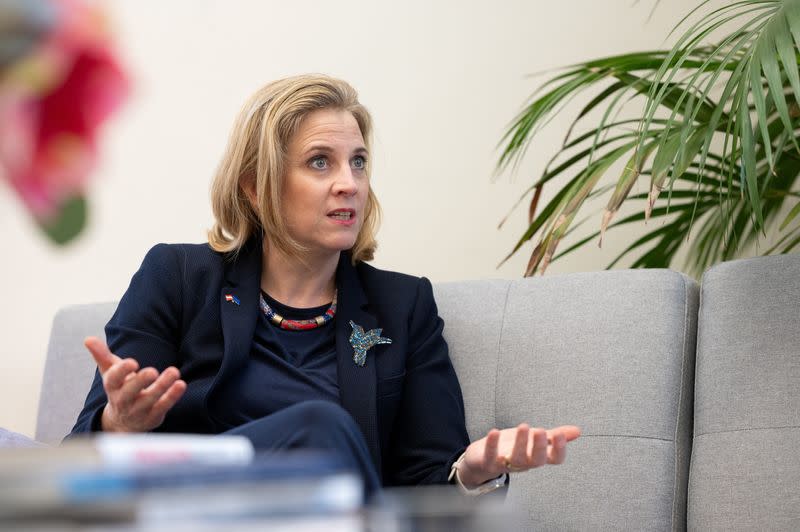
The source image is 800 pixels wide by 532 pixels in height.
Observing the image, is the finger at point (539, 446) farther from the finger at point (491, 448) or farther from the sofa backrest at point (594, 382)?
the sofa backrest at point (594, 382)

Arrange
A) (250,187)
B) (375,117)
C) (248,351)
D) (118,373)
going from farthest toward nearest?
1. (375,117)
2. (250,187)
3. (248,351)
4. (118,373)

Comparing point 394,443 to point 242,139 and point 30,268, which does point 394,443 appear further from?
point 30,268

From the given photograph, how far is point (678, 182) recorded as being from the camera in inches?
85.1

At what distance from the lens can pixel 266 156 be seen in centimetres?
176

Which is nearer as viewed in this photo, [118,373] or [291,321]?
[118,373]

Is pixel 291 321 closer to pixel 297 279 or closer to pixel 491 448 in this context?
pixel 297 279

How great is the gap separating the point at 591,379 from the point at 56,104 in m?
1.38

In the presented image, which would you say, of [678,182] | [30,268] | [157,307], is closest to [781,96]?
[678,182]

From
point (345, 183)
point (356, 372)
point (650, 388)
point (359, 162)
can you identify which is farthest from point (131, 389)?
point (650, 388)

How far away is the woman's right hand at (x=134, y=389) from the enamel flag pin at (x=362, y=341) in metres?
0.46

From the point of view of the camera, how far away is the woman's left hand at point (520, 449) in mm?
1207

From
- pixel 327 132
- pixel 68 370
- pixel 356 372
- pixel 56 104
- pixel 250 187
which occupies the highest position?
pixel 56 104

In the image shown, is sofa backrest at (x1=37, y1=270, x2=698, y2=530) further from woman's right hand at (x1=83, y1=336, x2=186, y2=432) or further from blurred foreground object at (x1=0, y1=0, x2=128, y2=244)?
blurred foreground object at (x1=0, y1=0, x2=128, y2=244)

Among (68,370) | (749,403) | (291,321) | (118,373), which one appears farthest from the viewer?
(68,370)
